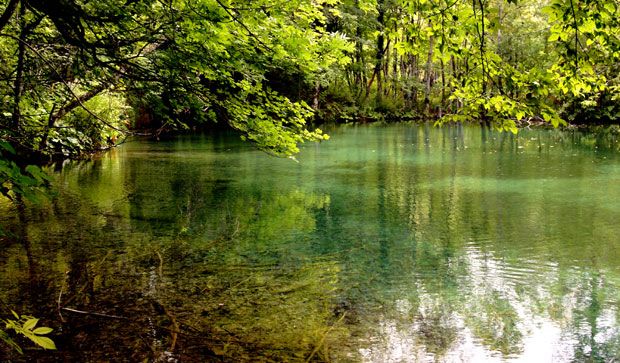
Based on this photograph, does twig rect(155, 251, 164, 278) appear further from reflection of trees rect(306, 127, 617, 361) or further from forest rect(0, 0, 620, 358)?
reflection of trees rect(306, 127, 617, 361)

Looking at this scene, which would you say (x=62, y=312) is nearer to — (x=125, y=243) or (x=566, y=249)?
(x=125, y=243)

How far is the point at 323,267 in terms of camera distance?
210 inches

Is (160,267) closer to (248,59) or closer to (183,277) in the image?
(183,277)

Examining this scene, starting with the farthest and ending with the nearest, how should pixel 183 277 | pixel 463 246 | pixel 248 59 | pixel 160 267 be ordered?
pixel 463 246 → pixel 160 267 → pixel 248 59 → pixel 183 277

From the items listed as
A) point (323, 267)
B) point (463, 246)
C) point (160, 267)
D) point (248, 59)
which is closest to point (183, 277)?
point (160, 267)

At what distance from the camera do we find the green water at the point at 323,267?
12.2 feet

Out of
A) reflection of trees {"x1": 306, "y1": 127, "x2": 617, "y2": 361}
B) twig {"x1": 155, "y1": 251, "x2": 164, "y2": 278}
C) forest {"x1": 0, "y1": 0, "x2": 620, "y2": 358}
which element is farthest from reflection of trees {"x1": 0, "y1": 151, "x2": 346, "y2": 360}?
forest {"x1": 0, "y1": 0, "x2": 620, "y2": 358}

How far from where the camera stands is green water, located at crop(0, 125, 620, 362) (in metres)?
3.73

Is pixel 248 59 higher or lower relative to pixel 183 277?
higher

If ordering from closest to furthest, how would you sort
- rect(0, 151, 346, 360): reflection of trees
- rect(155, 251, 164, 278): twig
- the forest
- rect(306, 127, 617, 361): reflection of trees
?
the forest, rect(0, 151, 346, 360): reflection of trees, rect(306, 127, 617, 361): reflection of trees, rect(155, 251, 164, 278): twig

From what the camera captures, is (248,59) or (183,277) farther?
(248,59)

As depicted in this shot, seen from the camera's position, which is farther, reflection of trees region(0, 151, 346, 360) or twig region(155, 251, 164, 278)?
twig region(155, 251, 164, 278)

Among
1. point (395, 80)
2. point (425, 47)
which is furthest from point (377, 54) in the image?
point (425, 47)

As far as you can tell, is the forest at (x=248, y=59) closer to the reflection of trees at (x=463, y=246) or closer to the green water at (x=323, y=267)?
the green water at (x=323, y=267)
